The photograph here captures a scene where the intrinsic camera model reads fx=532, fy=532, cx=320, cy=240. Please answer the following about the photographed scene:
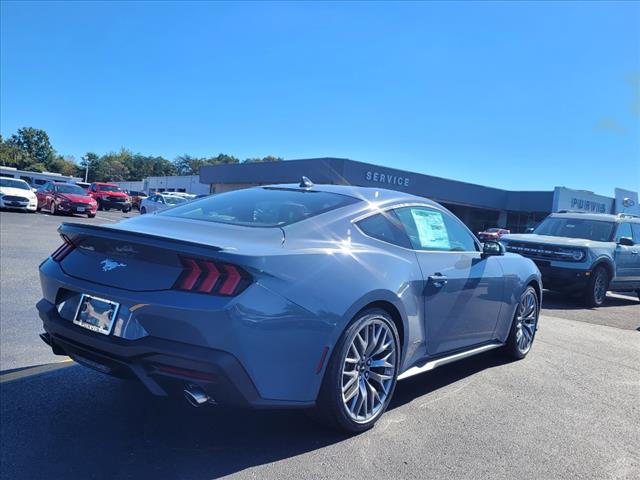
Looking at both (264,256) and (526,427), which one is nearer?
(264,256)

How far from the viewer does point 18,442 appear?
9.95 feet

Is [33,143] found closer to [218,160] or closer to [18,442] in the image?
[218,160]

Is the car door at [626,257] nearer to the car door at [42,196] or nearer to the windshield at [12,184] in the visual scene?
the windshield at [12,184]

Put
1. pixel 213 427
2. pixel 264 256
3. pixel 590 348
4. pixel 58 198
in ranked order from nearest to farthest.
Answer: pixel 264 256
pixel 213 427
pixel 590 348
pixel 58 198

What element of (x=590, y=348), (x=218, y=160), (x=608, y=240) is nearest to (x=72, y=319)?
(x=590, y=348)

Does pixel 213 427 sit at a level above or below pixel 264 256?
below

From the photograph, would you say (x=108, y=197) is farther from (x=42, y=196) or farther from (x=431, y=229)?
(x=431, y=229)

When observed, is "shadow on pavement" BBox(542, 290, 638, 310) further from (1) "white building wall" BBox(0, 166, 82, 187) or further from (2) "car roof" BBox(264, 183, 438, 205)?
(1) "white building wall" BBox(0, 166, 82, 187)

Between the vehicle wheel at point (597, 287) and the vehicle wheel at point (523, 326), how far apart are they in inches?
194

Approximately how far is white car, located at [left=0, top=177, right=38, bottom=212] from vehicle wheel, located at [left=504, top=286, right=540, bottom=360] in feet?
75.9

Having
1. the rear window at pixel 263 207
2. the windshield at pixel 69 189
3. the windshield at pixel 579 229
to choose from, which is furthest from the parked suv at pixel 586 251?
the windshield at pixel 69 189

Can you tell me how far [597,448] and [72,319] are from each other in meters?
3.36

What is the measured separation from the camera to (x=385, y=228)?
382 centimetres

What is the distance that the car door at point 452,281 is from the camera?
3.94 metres
